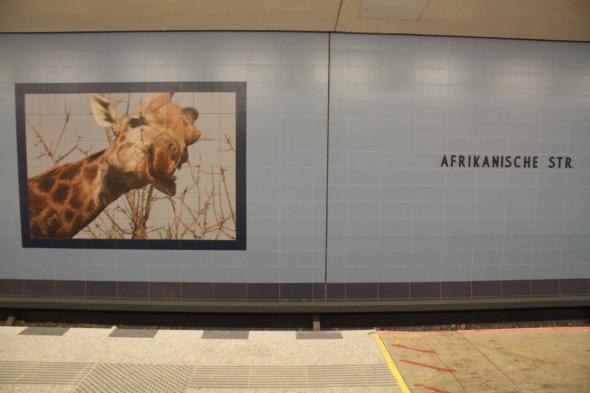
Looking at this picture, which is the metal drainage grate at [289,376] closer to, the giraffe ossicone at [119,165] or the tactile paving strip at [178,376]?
the tactile paving strip at [178,376]

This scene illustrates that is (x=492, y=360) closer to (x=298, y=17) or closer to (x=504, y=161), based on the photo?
(x=504, y=161)

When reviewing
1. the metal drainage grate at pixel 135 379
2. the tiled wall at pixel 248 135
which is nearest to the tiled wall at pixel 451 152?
the tiled wall at pixel 248 135

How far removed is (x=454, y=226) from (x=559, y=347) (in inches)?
53.5

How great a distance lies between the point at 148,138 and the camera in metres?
3.46

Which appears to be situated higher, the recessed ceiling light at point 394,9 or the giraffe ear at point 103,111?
the recessed ceiling light at point 394,9

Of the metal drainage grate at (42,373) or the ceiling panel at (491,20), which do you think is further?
the ceiling panel at (491,20)

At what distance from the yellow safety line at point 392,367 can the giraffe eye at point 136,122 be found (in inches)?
126

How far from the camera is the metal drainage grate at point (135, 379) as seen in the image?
2309 millimetres

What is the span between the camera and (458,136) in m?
3.55

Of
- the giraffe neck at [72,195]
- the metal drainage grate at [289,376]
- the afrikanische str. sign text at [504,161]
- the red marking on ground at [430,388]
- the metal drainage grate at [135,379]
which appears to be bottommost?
the metal drainage grate at [289,376]

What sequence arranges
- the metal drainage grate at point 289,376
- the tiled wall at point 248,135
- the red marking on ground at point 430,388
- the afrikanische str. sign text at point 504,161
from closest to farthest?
the red marking on ground at point 430,388
the metal drainage grate at point 289,376
the tiled wall at point 248,135
the afrikanische str. sign text at point 504,161

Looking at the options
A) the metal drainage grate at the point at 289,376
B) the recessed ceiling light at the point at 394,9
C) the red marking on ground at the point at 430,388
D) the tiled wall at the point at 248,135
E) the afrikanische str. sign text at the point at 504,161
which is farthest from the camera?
the afrikanische str. sign text at the point at 504,161

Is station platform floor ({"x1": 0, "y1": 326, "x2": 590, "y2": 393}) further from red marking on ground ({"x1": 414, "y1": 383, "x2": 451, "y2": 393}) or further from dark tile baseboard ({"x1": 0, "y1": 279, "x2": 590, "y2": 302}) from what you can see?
dark tile baseboard ({"x1": 0, "y1": 279, "x2": 590, "y2": 302})

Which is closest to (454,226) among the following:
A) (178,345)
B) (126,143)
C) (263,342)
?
(263,342)
